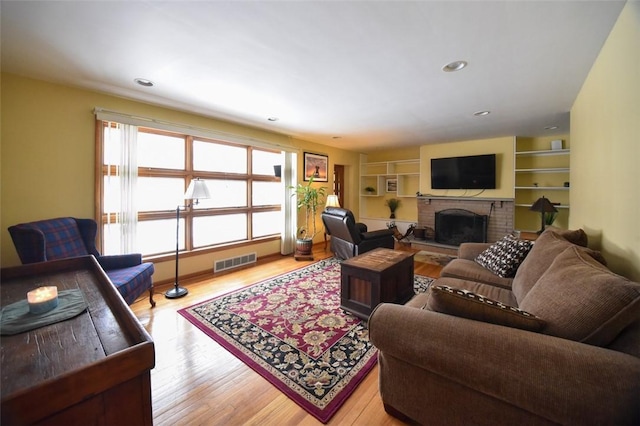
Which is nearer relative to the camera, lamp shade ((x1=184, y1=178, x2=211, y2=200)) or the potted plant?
lamp shade ((x1=184, y1=178, x2=211, y2=200))

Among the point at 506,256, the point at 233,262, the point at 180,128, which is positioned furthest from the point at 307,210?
the point at 506,256

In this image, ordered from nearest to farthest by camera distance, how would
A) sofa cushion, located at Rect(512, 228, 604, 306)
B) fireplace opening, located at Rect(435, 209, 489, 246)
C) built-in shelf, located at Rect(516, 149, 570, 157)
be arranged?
sofa cushion, located at Rect(512, 228, 604, 306)
built-in shelf, located at Rect(516, 149, 570, 157)
fireplace opening, located at Rect(435, 209, 489, 246)

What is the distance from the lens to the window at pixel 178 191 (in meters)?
2.86

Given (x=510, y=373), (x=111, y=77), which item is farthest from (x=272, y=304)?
(x=111, y=77)

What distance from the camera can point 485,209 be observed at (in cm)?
510

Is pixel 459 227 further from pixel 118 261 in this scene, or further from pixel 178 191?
pixel 118 261

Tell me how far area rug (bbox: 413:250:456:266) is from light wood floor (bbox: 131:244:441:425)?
320 cm

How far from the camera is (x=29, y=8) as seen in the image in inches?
59.0

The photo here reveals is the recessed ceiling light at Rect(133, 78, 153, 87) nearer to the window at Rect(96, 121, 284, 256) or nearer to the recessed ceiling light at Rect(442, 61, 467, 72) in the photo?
the window at Rect(96, 121, 284, 256)

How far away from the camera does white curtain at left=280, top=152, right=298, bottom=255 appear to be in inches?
188

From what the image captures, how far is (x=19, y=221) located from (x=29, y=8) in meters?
1.95

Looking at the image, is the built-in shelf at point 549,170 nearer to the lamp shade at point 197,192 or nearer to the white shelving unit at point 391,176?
the white shelving unit at point 391,176

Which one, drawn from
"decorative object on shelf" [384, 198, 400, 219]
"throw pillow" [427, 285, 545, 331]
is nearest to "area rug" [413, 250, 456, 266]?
"decorative object on shelf" [384, 198, 400, 219]

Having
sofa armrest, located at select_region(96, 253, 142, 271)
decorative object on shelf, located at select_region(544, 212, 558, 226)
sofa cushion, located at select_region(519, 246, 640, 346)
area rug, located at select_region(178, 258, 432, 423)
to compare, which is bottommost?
area rug, located at select_region(178, 258, 432, 423)
